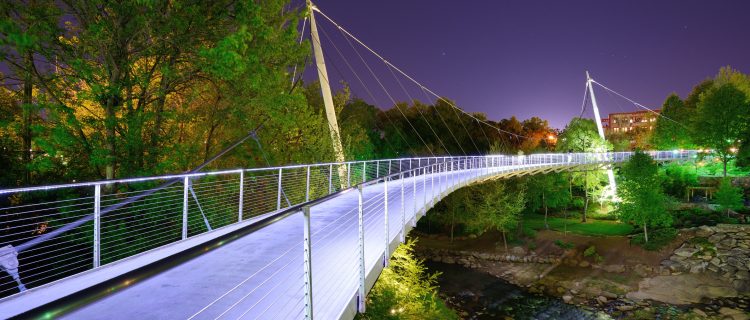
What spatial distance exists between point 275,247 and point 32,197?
9.16 m

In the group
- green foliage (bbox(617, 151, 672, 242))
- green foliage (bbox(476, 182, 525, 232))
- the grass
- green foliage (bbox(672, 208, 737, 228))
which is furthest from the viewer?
the grass

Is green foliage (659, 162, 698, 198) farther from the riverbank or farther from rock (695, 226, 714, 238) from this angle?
the riverbank

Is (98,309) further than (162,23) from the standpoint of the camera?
No

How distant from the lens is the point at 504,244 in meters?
30.6

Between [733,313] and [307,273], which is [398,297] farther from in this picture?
[733,313]

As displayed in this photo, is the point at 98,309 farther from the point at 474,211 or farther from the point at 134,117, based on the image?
the point at 474,211

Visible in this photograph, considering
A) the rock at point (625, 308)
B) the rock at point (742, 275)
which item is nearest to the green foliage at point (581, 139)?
the rock at point (742, 275)

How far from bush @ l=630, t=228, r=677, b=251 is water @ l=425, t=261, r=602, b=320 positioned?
885cm

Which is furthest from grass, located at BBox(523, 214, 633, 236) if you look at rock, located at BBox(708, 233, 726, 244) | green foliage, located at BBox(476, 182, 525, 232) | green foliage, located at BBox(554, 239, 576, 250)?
rock, located at BBox(708, 233, 726, 244)

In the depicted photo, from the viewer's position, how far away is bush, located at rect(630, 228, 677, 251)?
25609mm

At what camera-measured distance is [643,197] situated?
27.7 metres

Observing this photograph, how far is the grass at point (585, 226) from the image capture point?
30.5m

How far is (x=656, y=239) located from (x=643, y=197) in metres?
2.84

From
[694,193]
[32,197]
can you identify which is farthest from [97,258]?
[694,193]
